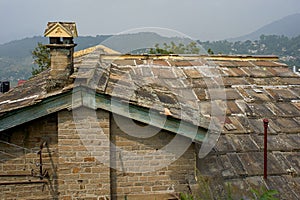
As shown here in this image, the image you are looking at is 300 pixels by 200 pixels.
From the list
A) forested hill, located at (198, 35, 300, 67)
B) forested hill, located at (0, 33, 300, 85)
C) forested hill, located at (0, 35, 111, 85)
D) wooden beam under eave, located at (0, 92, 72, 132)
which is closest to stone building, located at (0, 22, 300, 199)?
wooden beam under eave, located at (0, 92, 72, 132)

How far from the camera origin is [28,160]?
430cm

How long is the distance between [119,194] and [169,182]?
0.64 metres

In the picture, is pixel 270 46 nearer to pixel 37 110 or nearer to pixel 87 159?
pixel 87 159

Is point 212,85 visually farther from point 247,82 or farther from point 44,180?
point 44,180

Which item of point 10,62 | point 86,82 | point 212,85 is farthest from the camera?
point 10,62

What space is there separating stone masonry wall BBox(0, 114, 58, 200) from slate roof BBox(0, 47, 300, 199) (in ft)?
1.14

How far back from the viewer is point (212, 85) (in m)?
7.82

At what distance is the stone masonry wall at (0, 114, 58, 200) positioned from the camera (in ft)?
14.0

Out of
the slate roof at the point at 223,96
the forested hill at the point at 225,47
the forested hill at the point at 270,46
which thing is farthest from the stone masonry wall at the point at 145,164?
the forested hill at the point at 270,46

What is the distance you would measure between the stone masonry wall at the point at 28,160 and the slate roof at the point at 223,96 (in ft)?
1.14

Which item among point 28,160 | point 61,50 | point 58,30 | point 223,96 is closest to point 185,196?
point 28,160

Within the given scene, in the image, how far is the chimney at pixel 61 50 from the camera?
4.41 m

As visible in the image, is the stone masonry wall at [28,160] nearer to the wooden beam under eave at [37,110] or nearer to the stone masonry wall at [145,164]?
the wooden beam under eave at [37,110]

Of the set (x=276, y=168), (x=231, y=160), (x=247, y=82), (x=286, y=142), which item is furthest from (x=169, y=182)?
(x=247, y=82)
